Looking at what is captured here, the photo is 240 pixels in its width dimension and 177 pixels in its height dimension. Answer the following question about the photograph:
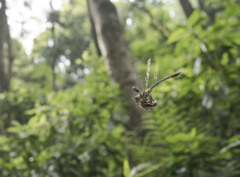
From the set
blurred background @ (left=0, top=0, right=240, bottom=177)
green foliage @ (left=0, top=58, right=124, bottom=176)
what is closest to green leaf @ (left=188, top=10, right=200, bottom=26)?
blurred background @ (left=0, top=0, right=240, bottom=177)

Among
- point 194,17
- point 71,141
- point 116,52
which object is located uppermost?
point 116,52

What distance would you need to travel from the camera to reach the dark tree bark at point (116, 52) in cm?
348

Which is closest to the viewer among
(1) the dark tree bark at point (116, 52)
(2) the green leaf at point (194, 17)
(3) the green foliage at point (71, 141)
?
(2) the green leaf at point (194, 17)

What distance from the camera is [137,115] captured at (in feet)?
11.4

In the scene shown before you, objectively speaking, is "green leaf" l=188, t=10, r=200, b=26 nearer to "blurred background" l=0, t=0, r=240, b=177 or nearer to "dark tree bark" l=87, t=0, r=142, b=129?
"blurred background" l=0, t=0, r=240, b=177

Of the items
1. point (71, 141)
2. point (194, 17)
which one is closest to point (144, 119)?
point (71, 141)

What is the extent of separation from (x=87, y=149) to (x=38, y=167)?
65cm

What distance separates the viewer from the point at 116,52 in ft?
12.1

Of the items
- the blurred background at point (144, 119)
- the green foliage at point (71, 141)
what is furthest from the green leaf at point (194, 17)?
the green foliage at point (71, 141)

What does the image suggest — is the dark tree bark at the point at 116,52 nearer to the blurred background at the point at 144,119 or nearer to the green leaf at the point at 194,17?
the blurred background at the point at 144,119

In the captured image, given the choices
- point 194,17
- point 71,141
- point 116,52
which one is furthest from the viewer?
point 116,52

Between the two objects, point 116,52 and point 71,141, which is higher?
point 116,52

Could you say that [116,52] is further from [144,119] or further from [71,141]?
[71,141]

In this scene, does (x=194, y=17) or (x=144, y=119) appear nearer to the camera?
(x=194, y=17)
